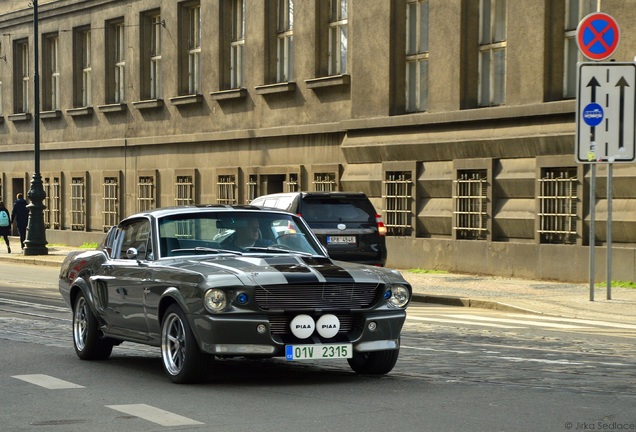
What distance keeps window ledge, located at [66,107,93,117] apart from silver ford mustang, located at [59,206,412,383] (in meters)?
30.4

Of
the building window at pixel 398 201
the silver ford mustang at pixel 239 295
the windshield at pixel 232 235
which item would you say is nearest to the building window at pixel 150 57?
the building window at pixel 398 201

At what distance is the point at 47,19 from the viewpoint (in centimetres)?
4472

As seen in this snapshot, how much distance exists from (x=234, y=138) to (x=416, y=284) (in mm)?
11676

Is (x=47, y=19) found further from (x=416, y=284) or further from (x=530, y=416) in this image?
(x=530, y=416)

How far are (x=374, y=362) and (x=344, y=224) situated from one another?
38.7 ft

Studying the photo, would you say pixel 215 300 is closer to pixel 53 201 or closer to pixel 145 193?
pixel 145 193

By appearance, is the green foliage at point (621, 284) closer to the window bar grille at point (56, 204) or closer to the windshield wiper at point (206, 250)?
the windshield wiper at point (206, 250)

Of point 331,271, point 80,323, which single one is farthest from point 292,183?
point 331,271

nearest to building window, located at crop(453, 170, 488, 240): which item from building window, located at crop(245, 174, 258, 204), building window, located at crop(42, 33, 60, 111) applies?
building window, located at crop(245, 174, 258, 204)

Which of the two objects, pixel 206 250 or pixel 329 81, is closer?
pixel 206 250

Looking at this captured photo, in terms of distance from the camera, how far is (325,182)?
31.4 m

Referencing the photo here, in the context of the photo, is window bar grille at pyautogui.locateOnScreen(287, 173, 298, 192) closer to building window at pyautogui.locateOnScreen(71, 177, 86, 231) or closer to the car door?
building window at pyautogui.locateOnScreen(71, 177, 86, 231)

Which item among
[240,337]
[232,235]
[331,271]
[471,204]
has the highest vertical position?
[471,204]

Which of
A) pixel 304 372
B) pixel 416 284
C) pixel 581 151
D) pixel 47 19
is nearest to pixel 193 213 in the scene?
pixel 304 372
